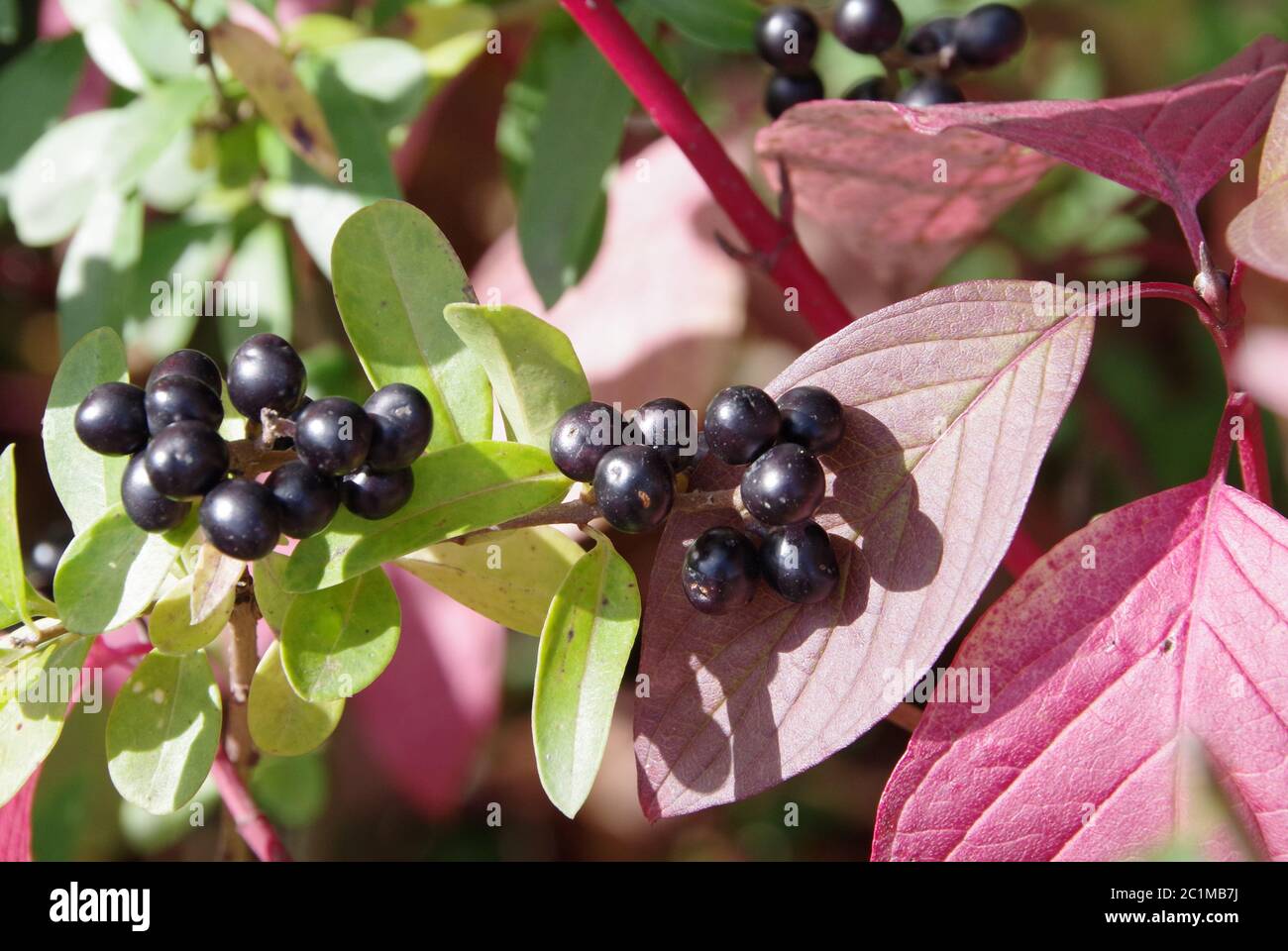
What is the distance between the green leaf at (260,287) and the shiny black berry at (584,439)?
57 cm

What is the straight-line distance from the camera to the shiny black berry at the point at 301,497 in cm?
62

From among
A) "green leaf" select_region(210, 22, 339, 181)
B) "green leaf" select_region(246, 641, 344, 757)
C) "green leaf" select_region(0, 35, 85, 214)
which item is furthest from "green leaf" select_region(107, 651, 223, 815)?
"green leaf" select_region(0, 35, 85, 214)

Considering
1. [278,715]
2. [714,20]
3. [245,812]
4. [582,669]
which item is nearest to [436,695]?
[245,812]

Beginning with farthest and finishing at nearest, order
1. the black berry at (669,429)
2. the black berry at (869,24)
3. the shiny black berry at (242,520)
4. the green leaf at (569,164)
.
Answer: the green leaf at (569,164)
the black berry at (869,24)
the black berry at (669,429)
the shiny black berry at (242,520)

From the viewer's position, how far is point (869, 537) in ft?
2.35

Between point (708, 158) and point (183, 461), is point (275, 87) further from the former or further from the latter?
point (183, 461)

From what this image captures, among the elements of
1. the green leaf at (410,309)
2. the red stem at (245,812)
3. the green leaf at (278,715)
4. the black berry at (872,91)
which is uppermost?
the black berry at (872,91)

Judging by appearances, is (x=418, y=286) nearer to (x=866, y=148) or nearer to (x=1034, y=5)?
(x=866, y=148)

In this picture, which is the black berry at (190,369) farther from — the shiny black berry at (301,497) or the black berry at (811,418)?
the black berry at (811,418)

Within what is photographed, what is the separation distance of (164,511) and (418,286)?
0.22 metres

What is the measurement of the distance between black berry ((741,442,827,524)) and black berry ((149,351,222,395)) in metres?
0.33

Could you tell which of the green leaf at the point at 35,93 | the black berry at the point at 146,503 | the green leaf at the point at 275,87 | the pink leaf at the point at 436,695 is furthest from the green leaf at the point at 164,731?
the green leaf at the point at 35,93

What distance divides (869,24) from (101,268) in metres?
0.73

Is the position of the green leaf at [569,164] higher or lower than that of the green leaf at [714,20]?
lower
